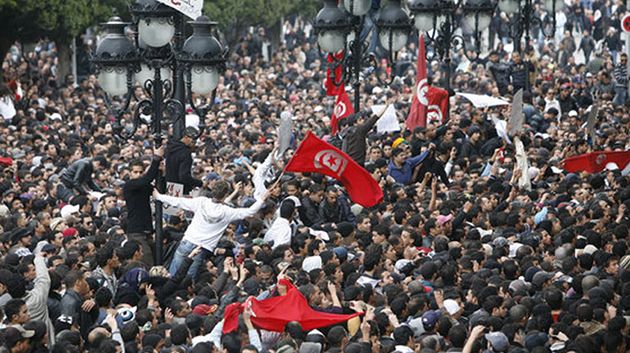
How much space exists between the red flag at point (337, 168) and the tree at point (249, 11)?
30.0 m

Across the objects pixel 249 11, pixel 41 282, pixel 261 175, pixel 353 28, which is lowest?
pixel 249 11

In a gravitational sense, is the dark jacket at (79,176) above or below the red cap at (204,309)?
below

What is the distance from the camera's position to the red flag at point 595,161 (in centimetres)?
2403

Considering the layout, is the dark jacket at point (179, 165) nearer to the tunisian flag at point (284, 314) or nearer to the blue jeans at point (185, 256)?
the blue jeans at point (185, 256)

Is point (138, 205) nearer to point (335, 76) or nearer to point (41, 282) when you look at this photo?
point (41, 282)

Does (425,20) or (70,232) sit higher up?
(425,20)

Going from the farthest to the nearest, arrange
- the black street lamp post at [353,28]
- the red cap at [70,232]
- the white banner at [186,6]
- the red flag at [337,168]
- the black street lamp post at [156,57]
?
1. the black street lamp post at [353,28]
2. the red flag at [337,168]
3. the red cap at [70,232]
4. the black street lamp post at [156,57]
5. the white banner at [186,6]

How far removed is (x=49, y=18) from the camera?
4334 cm

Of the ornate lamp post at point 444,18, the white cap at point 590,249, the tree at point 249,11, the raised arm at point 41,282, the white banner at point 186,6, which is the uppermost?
the white banner at point 186,6

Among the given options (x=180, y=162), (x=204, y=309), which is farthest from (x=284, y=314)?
(x=180, y=162)

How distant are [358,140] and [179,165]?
3.74 meters

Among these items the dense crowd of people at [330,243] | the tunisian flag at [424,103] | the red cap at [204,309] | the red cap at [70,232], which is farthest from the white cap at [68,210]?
the tunisian flag at [424,103]

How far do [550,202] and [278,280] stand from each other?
6686 millimetres

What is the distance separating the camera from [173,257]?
19625 mm
